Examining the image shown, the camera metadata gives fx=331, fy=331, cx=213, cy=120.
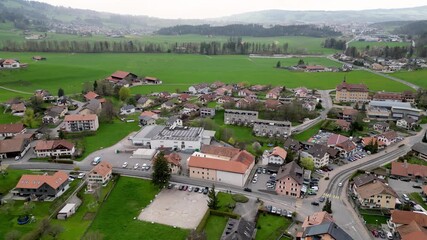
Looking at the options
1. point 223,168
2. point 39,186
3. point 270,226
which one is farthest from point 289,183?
point 39,186

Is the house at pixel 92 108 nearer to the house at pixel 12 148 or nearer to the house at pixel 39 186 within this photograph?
the house at pixel 12 148

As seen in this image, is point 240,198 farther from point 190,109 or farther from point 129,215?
point 190,109

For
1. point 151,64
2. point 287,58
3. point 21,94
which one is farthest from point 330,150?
point 287,58

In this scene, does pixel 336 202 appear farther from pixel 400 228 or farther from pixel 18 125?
pixel 18 125

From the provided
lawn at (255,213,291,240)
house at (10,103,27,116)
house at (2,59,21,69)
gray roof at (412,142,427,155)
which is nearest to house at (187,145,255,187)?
lawn at (255,213,291,240)

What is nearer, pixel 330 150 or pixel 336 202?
pixel 336 202

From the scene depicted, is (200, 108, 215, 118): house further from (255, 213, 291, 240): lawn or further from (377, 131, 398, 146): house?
(255, 213, 291, 240): lawn
